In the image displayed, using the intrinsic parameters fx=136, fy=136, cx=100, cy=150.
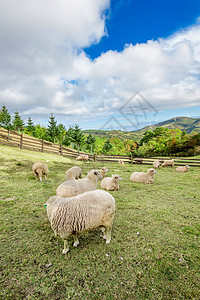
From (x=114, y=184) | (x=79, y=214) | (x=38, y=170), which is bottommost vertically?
(x=114, y=184)

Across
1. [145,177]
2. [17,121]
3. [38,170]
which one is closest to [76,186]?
[38,170]

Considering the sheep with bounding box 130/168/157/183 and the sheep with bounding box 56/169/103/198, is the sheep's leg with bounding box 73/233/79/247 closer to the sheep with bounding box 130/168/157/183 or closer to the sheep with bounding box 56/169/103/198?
the sheep with bounding box 56/169/103/198

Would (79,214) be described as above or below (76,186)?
below

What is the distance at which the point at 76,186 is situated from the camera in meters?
5.44

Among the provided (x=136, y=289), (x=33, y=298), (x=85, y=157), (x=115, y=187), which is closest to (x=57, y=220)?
(x=33, y=298)

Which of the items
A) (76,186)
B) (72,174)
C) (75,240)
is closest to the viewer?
(75,240)

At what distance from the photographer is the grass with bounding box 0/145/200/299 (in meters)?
2.46

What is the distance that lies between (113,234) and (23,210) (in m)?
3.36

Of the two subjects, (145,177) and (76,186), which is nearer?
(76,186)

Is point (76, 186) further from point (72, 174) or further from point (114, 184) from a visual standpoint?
point (114, 184)

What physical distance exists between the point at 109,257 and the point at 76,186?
108 inches

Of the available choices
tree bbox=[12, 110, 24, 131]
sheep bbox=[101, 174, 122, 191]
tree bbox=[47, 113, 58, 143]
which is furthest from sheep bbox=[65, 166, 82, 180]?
tree bbox=[12, 110, 24, 131]

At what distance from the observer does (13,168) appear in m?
10.3

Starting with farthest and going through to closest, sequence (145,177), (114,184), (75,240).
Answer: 1. (145,177)
2. (114,184)
3. (75,240)
